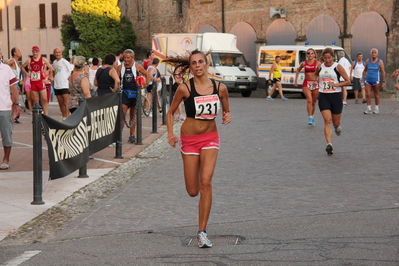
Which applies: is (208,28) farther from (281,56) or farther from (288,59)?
(288,59)

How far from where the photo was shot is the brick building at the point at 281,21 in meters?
38.6

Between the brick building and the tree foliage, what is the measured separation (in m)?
2.00

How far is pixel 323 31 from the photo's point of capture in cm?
4169

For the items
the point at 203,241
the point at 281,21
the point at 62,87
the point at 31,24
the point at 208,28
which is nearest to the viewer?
the point at 203,241

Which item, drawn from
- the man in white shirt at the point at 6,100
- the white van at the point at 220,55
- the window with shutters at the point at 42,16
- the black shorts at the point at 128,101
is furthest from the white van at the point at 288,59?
the window with shutters at the point at 42,16

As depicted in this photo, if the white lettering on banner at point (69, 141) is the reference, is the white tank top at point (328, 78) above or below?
above

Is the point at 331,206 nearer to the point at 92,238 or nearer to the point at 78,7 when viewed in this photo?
the point at 92,238

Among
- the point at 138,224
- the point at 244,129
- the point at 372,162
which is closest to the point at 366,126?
the point at 244,129

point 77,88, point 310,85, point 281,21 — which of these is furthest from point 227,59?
point 77,88

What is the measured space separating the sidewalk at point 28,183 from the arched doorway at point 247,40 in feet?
98.4

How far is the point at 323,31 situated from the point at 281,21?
3204mm

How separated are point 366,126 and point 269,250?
12.7m

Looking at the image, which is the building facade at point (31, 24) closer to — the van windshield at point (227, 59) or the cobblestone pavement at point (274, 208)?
the van windshield at point (227, 59)

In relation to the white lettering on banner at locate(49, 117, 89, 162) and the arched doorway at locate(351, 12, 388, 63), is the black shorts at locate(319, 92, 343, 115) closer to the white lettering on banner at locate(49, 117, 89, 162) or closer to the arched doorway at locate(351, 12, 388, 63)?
the white lettering on banner at locate(49, 117, 89, 162)
